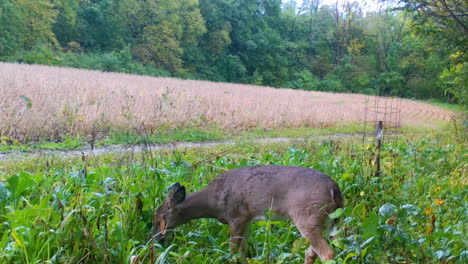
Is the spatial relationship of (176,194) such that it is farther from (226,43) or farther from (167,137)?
(226,43)

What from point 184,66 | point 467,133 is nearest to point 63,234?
point 467,133

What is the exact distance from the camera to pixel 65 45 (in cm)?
4697

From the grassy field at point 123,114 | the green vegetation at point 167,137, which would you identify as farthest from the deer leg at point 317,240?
the grassy field at point 123,114

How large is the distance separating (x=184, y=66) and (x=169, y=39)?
5403mm

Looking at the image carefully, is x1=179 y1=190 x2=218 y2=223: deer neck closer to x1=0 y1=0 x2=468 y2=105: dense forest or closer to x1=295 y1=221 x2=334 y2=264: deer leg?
x1=295 y1=221 x2=334 y2=264: deer leg

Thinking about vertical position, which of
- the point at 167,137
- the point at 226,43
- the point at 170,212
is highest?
the point at 226,43

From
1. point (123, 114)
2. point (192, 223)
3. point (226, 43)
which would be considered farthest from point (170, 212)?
point (226, 43)

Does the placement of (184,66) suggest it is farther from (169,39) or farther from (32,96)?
(32,96)

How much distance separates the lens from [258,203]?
3.65 metres

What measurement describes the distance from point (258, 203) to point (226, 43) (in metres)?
56.3

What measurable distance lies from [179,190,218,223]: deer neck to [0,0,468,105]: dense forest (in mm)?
30228

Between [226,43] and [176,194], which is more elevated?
[226,43]

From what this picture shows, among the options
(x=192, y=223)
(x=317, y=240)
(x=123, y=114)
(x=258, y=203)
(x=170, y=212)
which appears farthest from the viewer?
(x=123, y=114)

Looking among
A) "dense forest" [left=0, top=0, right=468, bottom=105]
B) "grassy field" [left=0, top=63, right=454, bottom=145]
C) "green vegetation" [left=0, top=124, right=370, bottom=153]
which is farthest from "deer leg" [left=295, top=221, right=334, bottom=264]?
"dense forest" [left=0, top=0, right=468, bottom=105]
